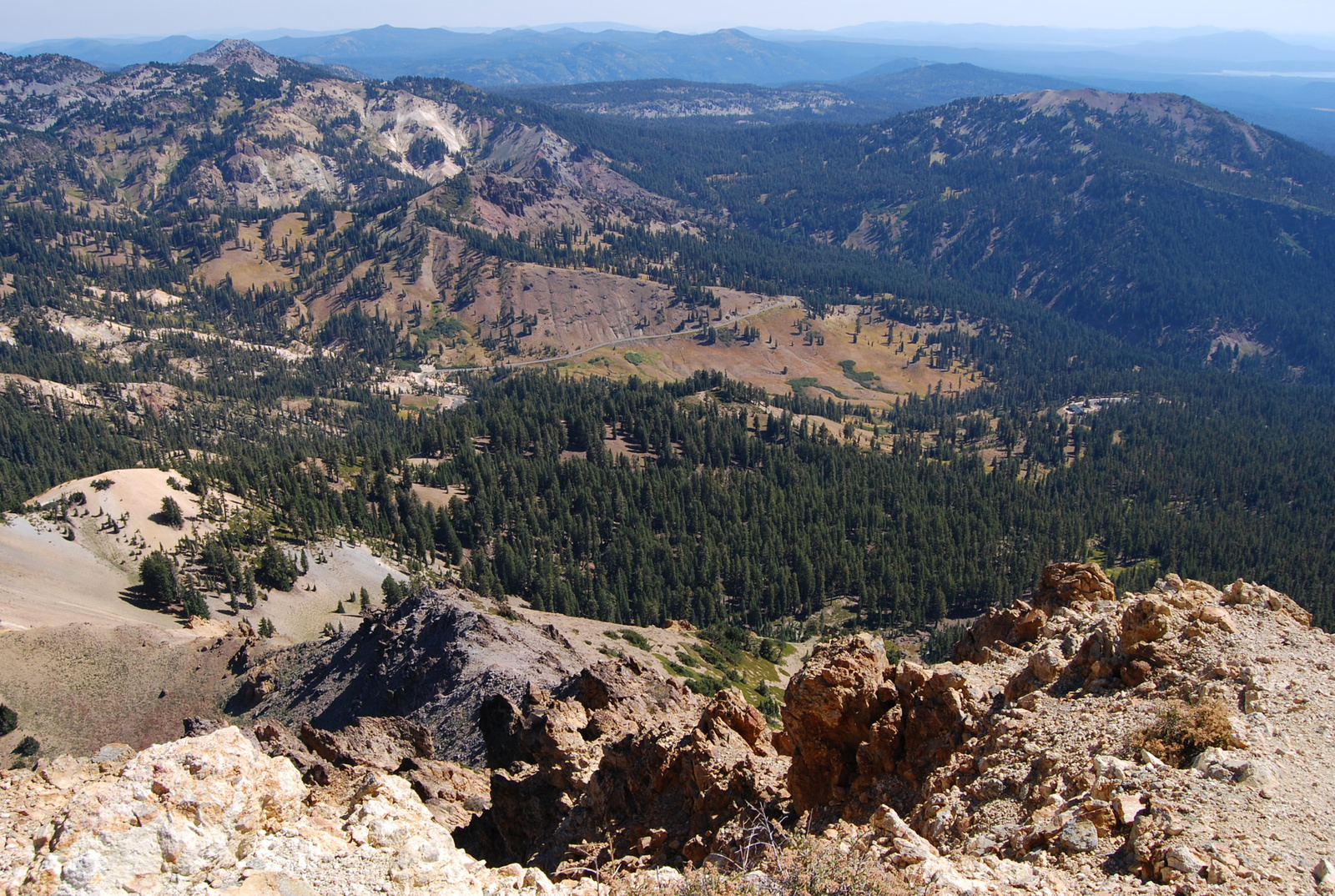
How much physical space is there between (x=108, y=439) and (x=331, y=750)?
6664 inches

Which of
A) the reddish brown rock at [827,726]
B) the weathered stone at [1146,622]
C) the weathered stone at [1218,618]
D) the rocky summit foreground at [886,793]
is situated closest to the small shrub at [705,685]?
the rocky summit foreground at [886,793]

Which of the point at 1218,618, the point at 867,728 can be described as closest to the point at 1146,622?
the point at 1218,618

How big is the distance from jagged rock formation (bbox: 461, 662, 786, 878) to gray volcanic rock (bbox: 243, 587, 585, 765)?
10019 millimetres

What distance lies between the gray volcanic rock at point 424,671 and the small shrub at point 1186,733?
44635 mm

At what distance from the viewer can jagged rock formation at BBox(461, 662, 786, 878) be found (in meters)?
37.0

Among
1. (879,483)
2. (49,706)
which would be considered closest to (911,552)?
(879,483)

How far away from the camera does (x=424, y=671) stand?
73188 mm

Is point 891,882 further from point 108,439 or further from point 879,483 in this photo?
point 108,439

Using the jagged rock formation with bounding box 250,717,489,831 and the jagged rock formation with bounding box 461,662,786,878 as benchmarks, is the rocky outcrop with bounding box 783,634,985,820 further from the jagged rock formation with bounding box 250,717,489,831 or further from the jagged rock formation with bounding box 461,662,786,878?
the jagged rock formation with bounding box 250,717,489,831

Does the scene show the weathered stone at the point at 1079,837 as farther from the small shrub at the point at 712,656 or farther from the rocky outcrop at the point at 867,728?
the small shrub at the point at 712,656

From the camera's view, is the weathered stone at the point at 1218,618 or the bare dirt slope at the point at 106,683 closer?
the weathered stone at the point at 1218,618

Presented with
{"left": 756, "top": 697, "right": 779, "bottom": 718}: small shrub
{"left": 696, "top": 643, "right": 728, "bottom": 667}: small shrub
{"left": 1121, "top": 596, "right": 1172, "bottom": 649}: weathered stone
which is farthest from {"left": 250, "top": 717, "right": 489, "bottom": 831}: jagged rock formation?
{"left": 696, "top": 643, "right": 728, "bottom": 667}: small shrub

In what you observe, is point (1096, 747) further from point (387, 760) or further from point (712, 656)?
point (712, 656)

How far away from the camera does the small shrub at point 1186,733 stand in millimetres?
28109
